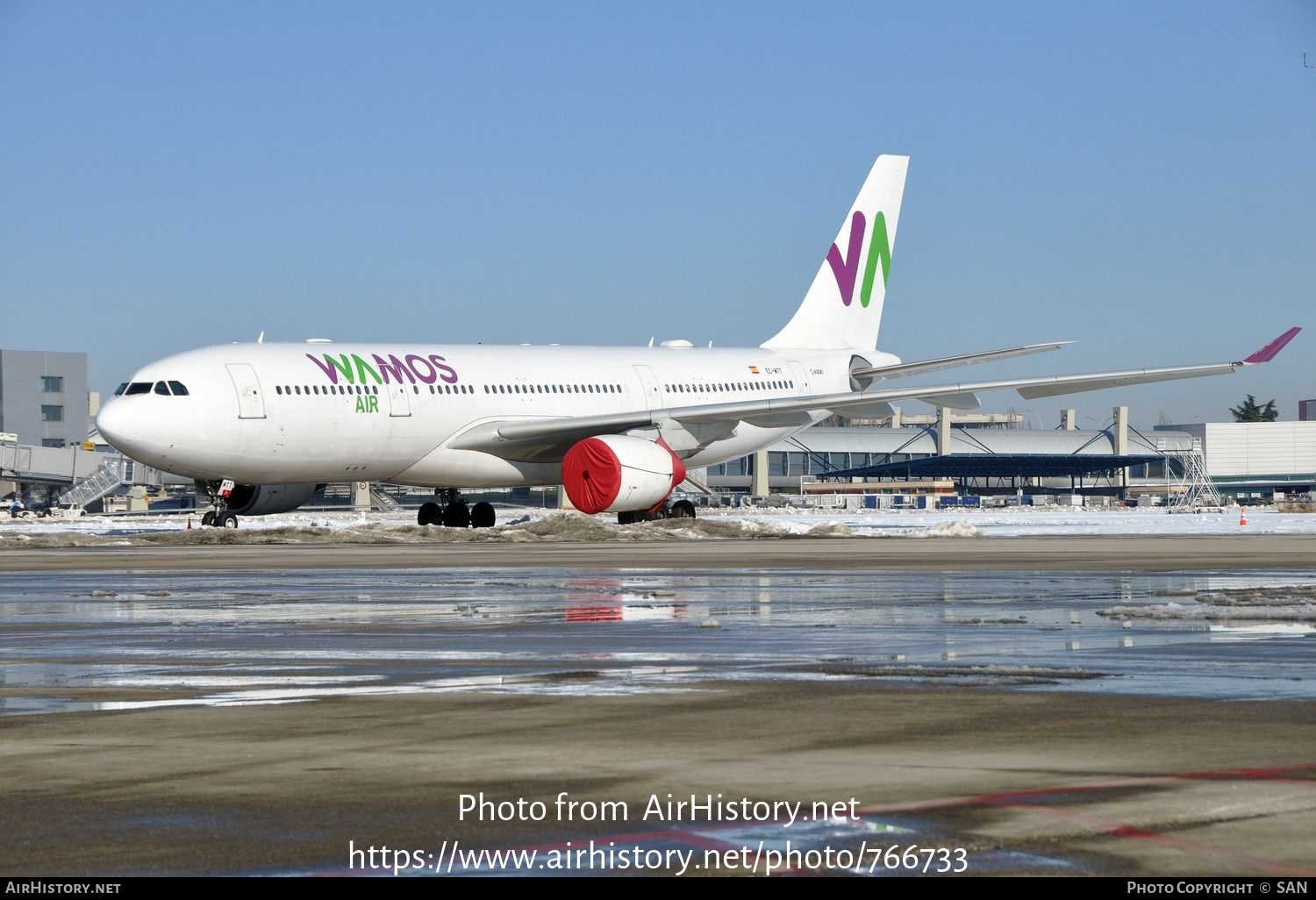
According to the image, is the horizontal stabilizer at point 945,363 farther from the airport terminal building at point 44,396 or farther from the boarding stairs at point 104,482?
the airport terminal building at point 44,396

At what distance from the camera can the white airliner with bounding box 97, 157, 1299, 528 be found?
30672mm

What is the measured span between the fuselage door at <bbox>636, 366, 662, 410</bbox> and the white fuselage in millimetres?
28

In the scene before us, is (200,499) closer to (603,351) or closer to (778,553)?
(603,351)

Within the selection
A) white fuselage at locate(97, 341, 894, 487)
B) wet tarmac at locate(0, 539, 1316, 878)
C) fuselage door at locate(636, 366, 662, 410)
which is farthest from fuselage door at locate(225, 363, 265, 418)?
wet tarmac at locate(0, 539, 1316, 878)

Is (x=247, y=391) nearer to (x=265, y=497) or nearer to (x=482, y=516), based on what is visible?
(x=265, y=497)

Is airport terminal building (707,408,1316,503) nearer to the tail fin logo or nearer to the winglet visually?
the tail fin logo

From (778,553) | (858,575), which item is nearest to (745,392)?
(778,553)

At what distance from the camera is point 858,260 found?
140ft

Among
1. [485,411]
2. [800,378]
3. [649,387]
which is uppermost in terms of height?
[800,378]

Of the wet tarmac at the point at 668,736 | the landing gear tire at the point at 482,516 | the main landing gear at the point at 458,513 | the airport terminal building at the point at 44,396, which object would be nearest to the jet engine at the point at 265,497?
the main landing gear at the point at 458,513

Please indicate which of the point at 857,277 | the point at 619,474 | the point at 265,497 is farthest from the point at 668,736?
the point at 857,277

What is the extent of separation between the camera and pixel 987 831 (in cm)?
486

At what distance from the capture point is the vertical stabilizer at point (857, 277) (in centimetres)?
4216

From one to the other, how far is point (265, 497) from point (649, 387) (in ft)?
28.7
